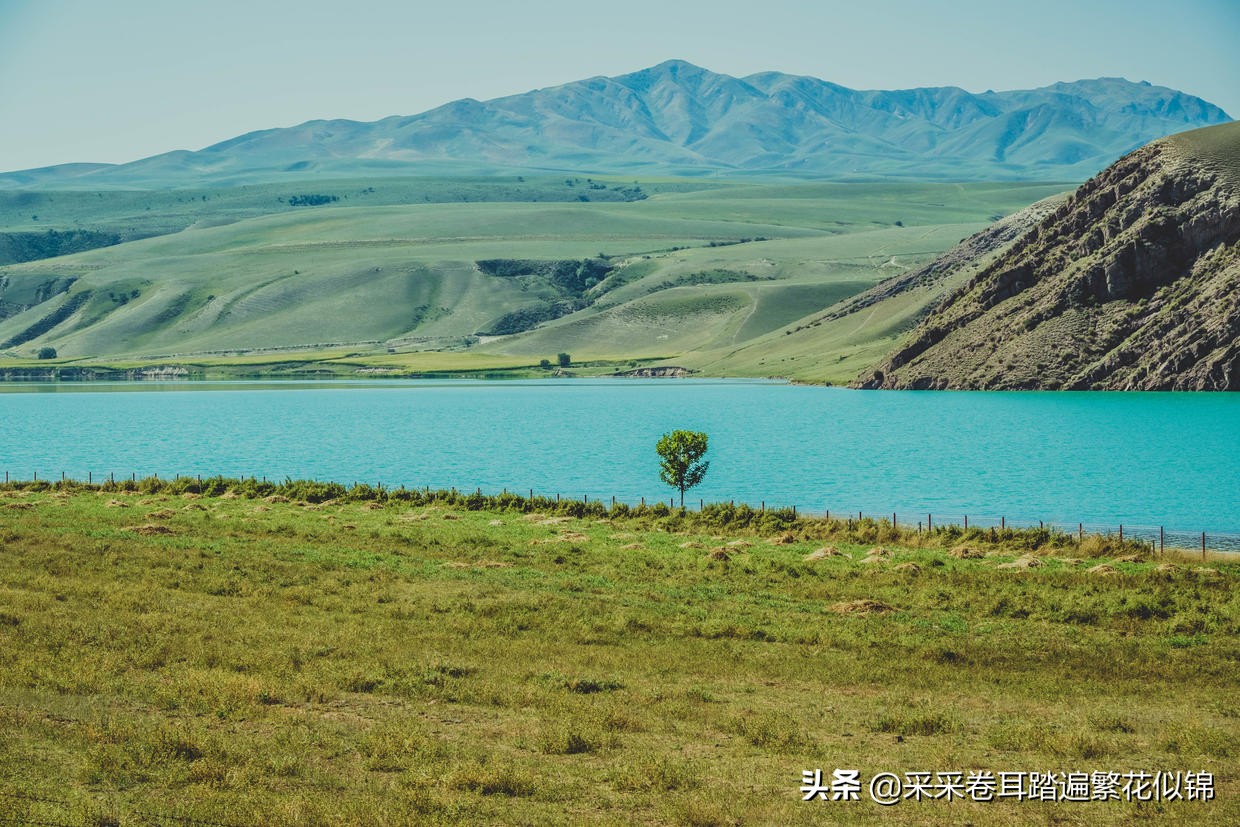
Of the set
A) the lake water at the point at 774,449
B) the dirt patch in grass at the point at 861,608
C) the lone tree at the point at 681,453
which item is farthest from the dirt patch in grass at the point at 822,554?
the lone tree at the point at 681,453

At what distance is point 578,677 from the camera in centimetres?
2408

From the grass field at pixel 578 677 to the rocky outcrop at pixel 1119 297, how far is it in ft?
410

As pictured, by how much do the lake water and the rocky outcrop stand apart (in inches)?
346

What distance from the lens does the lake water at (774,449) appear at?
73.1m

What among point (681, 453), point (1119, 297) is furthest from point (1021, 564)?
point (1119, 297)

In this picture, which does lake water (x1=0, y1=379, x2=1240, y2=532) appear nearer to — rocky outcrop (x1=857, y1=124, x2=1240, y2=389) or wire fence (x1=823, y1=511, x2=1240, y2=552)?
wire fence (x1=823, y1=511, x2=1240, y2=552)

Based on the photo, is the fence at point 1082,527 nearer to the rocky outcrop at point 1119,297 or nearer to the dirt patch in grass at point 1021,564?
the dirt patch in grass at point 1021,564

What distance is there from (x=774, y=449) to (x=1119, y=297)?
3524 inches

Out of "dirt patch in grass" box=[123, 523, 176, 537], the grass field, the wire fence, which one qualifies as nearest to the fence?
the wire fence

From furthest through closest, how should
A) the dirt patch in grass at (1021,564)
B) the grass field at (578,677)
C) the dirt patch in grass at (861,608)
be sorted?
the dirt patch in grass at (1021,564) < the dirt patch in grass at (861,608) < the grass field at (578,677)

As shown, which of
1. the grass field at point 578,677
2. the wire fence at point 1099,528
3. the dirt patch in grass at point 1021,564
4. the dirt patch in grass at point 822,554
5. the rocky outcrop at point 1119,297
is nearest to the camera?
the grass field at point 578,677

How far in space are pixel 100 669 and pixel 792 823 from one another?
14350mm

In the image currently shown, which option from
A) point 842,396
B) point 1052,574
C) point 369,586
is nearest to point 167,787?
point 369,586

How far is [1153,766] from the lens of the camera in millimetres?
18359
